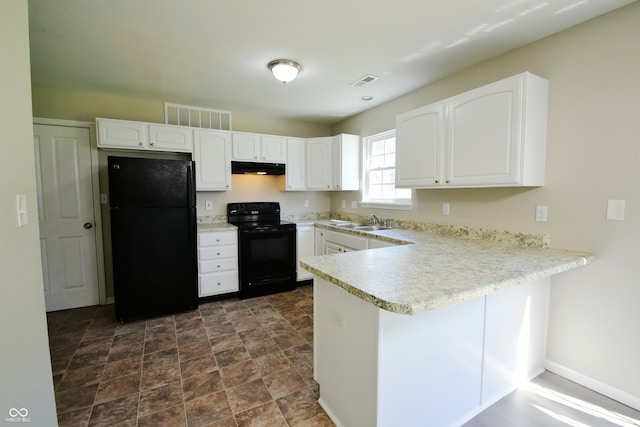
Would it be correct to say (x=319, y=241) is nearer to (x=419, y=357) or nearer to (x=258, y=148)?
(x=258, y=148)

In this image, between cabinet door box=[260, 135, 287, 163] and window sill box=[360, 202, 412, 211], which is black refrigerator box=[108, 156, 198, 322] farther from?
window sill box=[360, 202, 412, 211]

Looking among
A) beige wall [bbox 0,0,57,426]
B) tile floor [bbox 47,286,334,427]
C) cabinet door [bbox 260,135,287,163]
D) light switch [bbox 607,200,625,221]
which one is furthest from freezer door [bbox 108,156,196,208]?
light switch [bbox 607,200,625,221]

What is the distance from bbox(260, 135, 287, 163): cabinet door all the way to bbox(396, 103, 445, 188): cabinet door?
5.78ft

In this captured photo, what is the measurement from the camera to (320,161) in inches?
164

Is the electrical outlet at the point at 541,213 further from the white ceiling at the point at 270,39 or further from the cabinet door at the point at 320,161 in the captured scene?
the cabinet door at the point at 320,161

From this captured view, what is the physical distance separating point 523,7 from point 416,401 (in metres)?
2.38

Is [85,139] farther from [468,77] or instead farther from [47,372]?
[468,77]

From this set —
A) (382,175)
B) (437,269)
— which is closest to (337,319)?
(437,269)

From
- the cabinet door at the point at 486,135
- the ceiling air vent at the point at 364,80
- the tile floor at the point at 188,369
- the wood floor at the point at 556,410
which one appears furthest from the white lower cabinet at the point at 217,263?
the wood floor at the point at 556,410

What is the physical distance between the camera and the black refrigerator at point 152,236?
2.75 m

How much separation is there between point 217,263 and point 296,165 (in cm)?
177

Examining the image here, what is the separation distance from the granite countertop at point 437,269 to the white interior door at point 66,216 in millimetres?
3053

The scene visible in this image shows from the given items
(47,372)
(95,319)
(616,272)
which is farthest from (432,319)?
(95,319)

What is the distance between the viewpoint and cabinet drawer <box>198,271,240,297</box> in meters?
3.29
